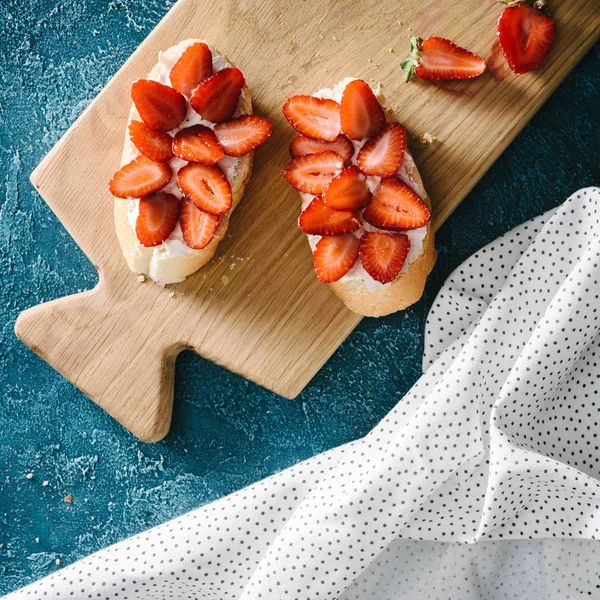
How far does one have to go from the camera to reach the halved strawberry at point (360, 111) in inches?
64.9

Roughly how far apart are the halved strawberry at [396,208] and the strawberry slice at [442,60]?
303 millimetres

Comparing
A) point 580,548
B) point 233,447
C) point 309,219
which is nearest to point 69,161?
point 309,219

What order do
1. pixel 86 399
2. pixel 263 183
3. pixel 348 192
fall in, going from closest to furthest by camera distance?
pixel 348 192 → pixel 263 183 → pixel 86 399

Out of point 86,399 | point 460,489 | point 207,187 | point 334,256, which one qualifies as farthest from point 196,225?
point 460,489

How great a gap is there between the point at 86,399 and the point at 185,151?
79 centimetres

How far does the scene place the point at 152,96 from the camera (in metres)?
1.66

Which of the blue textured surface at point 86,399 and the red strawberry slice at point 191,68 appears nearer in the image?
the red strawberry slice at point 191,68

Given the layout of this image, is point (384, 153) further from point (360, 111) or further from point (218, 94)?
point (218, 94)

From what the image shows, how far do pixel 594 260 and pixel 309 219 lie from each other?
67 cm

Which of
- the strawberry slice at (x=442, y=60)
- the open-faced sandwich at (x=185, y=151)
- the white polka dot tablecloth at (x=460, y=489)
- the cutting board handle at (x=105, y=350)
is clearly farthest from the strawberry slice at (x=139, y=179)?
the white polka dot tablecloth at (x=460, y=489)

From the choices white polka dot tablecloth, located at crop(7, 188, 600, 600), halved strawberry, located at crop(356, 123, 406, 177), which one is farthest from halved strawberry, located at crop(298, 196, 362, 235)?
white polka dot tablecloth, located at crop(7, 188, 600, 600)

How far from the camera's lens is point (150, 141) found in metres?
1.70

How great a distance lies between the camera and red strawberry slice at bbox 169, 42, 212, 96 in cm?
167

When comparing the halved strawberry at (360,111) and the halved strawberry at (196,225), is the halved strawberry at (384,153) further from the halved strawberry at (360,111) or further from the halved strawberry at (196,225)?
the halved strawberry at (196,225)
